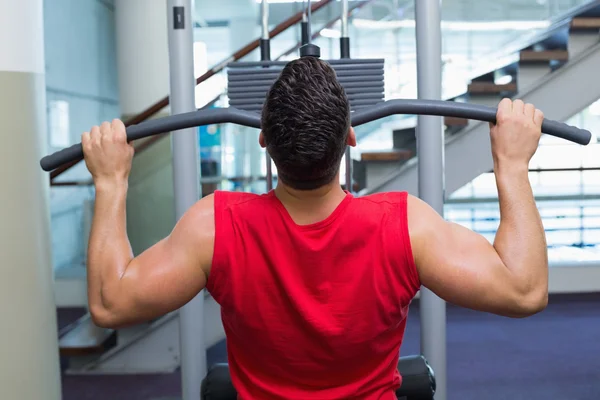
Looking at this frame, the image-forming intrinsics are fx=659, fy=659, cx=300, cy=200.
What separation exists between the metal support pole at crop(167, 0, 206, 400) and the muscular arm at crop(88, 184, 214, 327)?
1.22 m

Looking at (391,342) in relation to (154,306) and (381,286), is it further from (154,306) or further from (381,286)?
(154,306)

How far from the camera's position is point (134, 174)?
3254mm

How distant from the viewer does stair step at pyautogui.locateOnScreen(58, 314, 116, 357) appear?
10.9 feet

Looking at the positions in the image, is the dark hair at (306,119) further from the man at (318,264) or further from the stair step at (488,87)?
the stair step at (488,87)

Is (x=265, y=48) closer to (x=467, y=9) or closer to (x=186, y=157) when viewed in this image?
(x=186, y=157)

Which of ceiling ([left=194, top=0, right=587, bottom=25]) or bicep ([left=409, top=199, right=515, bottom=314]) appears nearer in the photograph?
bicep ([left=409, top=199, right=515, bottom=314])

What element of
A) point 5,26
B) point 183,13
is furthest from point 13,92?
point 183,13

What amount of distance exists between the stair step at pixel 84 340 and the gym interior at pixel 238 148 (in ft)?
0.04

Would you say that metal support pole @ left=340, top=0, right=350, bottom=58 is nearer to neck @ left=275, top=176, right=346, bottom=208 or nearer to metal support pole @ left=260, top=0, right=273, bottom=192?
metal support pole @ left=260, top=0, right=273, bottom=192

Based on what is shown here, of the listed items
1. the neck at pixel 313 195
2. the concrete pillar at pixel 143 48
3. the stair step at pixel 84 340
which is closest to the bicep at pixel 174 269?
the neck at pixel 313 195

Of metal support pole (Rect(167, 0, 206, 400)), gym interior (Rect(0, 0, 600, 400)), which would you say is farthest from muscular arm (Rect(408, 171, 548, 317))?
metal support pole (Rect(167, 0, 206, 400))

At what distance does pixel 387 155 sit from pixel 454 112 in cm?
223

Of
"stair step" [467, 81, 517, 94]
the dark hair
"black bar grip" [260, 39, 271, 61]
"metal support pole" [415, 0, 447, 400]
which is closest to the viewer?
the dark hair

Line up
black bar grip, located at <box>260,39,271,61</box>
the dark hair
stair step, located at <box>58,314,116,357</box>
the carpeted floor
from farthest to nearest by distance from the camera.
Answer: stair step, located at <box>58,314,116,357</box> → the carpeted floor → black bar grip, located at <box>260,39,271,61</box> → the dark hair
